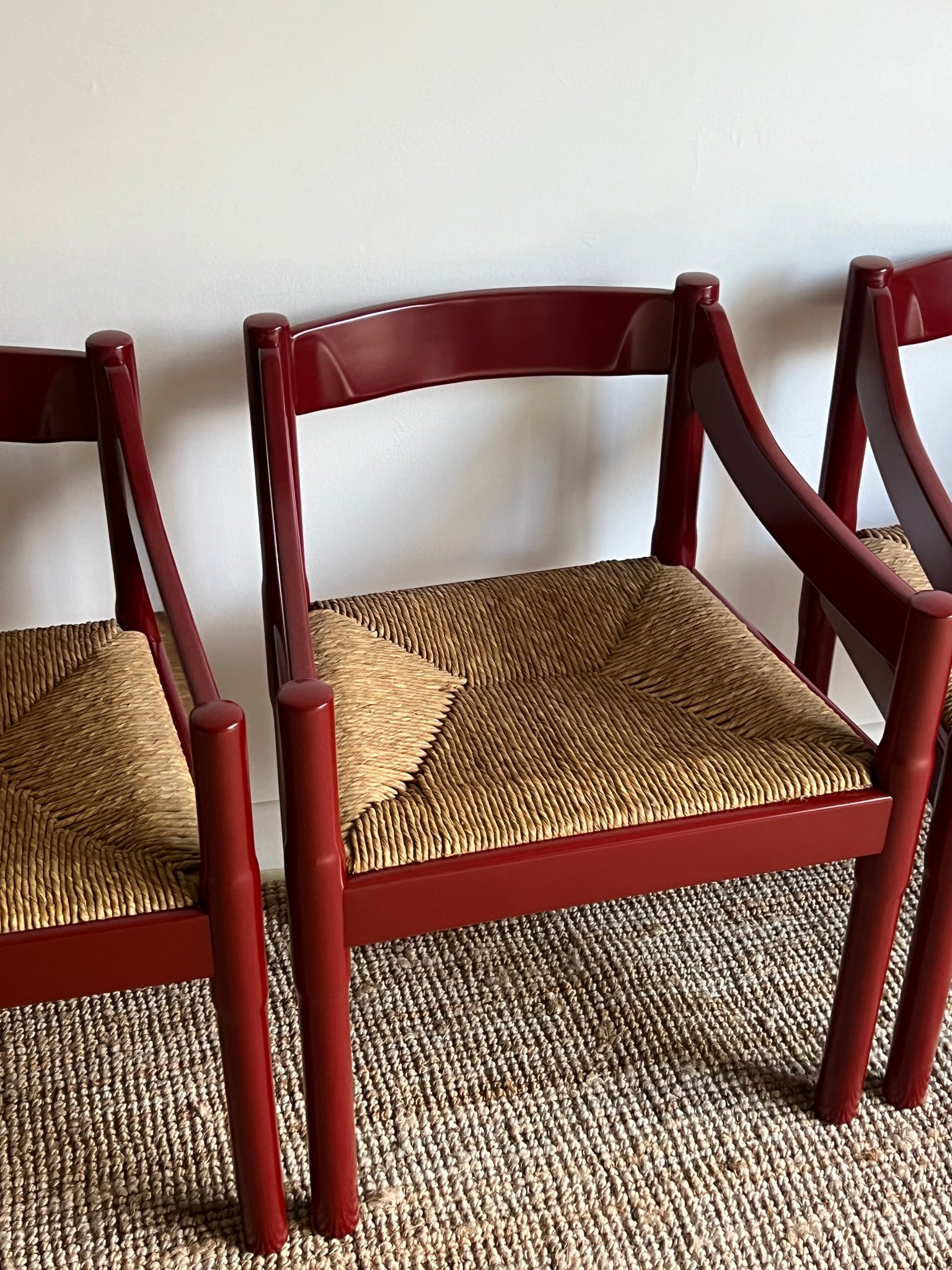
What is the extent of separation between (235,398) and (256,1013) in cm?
60

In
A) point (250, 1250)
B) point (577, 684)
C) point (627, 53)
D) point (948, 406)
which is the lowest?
point (250, 1250)

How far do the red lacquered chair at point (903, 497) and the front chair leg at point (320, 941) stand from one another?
0.46 metres

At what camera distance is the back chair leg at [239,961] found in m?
0.86

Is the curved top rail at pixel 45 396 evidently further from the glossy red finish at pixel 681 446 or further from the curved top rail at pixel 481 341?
the glossy red finish at pixel 681 446

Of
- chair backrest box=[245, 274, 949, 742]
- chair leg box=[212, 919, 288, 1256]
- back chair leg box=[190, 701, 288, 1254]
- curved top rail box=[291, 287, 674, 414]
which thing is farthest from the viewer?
curved top rail box=[291, 287, 674, 414]

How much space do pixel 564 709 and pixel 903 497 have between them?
36cm

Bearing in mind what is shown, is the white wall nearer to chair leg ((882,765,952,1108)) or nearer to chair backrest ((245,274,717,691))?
chair backrest ((245,274,717,691))

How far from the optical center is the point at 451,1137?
1.20m

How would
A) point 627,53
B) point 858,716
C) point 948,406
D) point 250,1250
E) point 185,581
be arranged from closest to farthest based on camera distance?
point 250,1250
point 627,53
point 185,581
point 948,406
point 858,716

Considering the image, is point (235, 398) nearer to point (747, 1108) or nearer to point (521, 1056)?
point (521, 1056)

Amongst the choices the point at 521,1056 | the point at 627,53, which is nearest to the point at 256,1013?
the point at 521,1056

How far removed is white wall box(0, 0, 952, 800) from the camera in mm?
1140

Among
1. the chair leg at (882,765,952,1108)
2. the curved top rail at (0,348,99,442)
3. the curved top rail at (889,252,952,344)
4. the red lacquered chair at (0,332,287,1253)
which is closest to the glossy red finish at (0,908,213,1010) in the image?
the red lacquered chair at (0,332,287,1253)

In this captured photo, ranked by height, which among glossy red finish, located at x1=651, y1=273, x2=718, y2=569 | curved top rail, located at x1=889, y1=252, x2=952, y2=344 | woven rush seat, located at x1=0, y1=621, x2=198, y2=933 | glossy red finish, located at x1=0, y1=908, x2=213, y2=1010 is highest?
curved top rail, located at x1=889, y1=252, x2=952, y2=344
